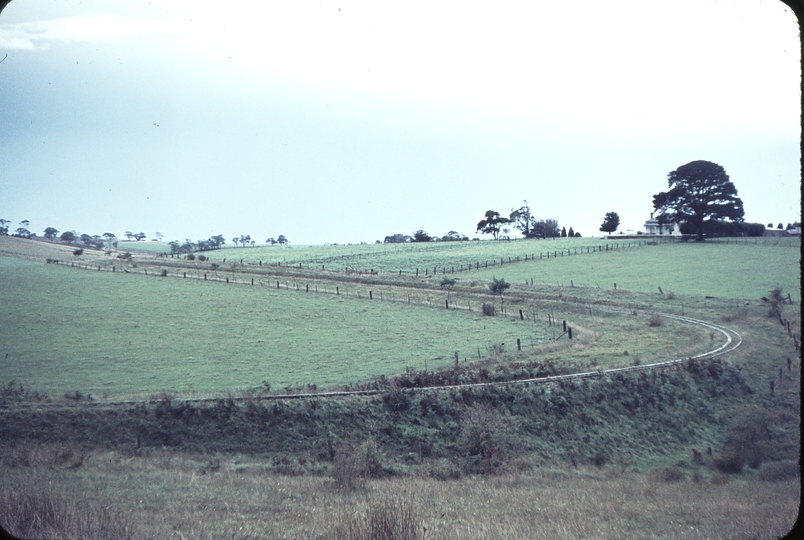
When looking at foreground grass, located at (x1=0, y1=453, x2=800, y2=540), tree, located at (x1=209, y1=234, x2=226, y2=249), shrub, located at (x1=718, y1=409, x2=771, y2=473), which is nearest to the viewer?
foreground grass, located at (x1=0, y1=453, x2=800, y2=540)

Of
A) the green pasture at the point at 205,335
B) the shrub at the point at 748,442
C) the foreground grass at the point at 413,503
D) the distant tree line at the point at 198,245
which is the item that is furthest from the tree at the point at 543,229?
the foreground grass at the point at 413,503

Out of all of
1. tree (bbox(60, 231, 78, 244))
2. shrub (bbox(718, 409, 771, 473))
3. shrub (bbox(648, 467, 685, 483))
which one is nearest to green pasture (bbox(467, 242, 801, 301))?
shrub (bbox(718, 409, 771, 473))

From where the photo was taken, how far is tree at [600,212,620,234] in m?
75.4

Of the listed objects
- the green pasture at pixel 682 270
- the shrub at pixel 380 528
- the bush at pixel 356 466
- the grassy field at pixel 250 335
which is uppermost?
the green pasture at pixel 682 270

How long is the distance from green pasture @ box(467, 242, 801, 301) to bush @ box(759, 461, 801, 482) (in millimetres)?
19868

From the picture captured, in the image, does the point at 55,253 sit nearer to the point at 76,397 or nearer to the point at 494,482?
the point at 76,397

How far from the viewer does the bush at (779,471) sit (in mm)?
14260

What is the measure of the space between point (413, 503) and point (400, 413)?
905 cm

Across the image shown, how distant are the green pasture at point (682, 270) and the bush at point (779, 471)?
Answer: 1987 centimetres

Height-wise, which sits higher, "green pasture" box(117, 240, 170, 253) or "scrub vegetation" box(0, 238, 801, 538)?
"green pasture" box(117, 240, 170, 253)

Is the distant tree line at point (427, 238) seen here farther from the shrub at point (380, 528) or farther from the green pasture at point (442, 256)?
the shrub at point (380, 528)

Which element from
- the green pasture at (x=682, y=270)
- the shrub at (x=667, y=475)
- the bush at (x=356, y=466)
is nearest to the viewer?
the bush at (x=356, y=466)

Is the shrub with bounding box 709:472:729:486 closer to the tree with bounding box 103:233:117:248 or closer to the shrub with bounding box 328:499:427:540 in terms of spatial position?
the shrub with bounding box 328:499:427:540

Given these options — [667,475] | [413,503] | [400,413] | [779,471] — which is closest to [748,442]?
[779,471]
